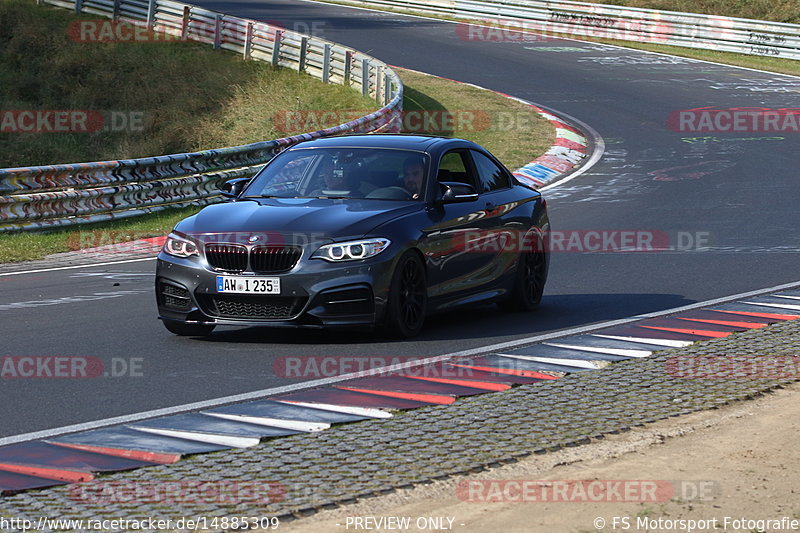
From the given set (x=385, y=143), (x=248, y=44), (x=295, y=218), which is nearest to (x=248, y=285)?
(x=295, y=218)

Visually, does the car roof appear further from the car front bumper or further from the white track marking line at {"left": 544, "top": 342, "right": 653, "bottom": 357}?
the white track marking line at {"left": 544, "top": 342, "right": 653, "bottom": 357}

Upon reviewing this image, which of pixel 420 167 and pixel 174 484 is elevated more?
pixel 420 167

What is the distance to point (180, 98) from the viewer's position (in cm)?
3406

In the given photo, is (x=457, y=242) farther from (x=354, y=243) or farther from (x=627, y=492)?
(x=627, y=492)

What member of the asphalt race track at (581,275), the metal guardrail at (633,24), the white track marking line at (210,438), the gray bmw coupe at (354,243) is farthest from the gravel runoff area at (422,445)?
the metal guardrail at (633,24)

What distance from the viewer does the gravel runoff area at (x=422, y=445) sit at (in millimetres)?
5809

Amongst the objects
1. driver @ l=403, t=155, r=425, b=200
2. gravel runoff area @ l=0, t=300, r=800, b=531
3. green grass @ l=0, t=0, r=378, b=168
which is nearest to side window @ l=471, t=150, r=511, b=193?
driver @ l=403, t=155, r=425, b=200

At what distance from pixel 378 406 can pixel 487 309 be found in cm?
466

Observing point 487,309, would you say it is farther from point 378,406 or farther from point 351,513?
point 351,513

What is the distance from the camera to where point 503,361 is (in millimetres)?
9438

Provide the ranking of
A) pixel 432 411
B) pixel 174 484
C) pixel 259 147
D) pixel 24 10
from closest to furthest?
pixel 174 484
pixel 432 411
pixel 259 147
pixel 24 10

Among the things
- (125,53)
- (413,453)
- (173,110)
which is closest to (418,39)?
(125,53)

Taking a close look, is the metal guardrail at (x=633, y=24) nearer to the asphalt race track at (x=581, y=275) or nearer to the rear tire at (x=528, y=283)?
the asphalt race track at (x=581, y=275)

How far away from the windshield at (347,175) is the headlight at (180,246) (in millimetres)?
988
